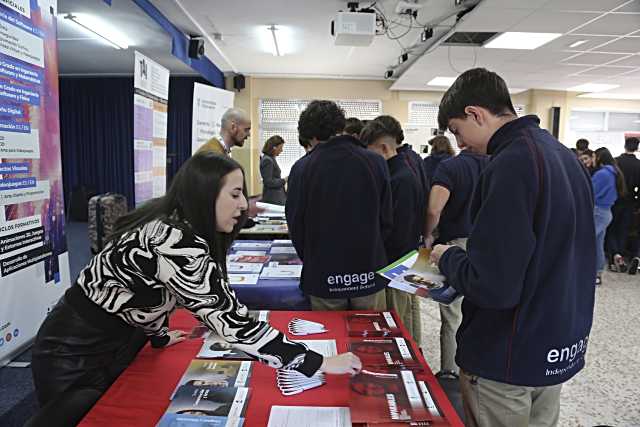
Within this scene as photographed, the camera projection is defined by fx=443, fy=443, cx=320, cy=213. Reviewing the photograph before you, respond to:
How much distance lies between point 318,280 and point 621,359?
7.76 feet

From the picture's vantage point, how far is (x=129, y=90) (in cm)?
824

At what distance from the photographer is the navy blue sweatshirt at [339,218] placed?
1.86m

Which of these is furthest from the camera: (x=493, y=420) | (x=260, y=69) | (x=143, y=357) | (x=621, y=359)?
(x=260, y=69)

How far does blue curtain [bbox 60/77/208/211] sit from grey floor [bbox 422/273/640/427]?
610 cm

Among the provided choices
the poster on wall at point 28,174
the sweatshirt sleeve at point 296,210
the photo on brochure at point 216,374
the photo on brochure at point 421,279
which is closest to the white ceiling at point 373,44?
the poster on wall at point 28,174

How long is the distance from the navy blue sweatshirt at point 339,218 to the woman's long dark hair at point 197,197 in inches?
27.0

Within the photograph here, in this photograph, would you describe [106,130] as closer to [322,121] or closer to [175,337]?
[322,121]

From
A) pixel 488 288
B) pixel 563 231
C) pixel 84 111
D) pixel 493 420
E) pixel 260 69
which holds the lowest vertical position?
pixel 493 420

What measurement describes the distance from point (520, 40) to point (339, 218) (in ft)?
13.3

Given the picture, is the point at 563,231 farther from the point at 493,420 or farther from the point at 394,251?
the point at 394,251

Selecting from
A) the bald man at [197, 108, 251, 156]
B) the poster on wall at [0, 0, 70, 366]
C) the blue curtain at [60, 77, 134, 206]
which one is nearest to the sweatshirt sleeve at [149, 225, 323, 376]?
the poster on wall at [0, 0, 70, 366]

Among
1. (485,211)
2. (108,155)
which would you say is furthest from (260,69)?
(485,211)

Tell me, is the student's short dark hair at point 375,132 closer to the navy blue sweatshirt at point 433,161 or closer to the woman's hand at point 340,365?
the navy blue sweatshirt at point 433,161

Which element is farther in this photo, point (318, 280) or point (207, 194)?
point (318, 280)
